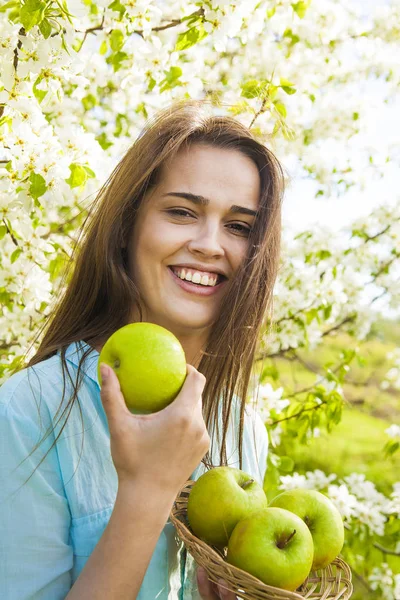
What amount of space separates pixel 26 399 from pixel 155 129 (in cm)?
95

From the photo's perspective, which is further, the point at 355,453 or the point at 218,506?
the point at 355,453

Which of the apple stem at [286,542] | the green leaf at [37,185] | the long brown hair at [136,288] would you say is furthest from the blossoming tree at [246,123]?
the apple stem at [286,542]

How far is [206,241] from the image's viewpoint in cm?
182

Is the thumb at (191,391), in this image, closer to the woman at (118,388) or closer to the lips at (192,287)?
the woman at (118,388)

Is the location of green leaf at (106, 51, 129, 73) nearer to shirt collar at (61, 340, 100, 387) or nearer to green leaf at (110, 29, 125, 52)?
green leaf at (110, 29, 125, 52)

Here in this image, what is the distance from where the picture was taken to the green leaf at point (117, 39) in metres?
2.59

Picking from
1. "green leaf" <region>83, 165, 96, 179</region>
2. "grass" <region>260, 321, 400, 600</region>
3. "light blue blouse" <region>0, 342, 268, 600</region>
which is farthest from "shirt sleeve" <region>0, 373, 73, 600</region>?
"grass" <region>260, 321, 400, 600</region>

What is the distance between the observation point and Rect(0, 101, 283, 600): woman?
1306 millimetres

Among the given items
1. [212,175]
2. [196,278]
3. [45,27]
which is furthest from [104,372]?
[45,27]

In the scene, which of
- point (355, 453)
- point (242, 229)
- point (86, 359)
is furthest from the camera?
point (355, 453)

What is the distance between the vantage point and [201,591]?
1.56 meters

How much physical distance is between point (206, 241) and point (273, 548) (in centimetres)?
82

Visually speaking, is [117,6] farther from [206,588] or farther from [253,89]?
[206,588]

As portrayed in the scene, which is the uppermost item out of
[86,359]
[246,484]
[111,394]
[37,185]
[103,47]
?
[103,47]
